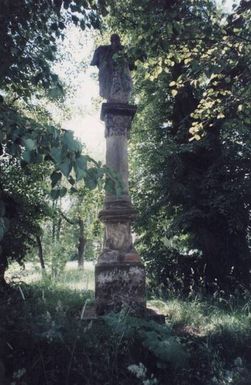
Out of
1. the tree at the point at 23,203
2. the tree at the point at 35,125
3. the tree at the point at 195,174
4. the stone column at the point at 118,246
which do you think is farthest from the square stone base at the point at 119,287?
the tree at the point at 23,203

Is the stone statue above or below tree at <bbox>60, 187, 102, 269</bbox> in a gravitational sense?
above

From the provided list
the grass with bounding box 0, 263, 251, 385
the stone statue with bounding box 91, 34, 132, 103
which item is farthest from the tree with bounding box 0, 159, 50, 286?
the grass with bounding box 0, 263, 251, 385

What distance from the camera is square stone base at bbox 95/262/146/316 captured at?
236 inches

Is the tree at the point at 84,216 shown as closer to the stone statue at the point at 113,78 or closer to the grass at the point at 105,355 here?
the stone statue at the point at 113,78

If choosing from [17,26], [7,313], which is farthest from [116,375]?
[17,26]

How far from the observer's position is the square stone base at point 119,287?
19.7ft

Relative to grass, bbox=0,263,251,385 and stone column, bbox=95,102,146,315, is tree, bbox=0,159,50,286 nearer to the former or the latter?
stone column, bbox=95,102,146,315

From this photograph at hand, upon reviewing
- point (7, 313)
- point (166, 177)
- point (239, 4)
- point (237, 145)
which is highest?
point (239, 4)

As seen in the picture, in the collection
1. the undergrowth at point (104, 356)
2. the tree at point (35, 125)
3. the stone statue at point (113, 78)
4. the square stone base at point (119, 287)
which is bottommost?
the undergrowth at point (104, 356)

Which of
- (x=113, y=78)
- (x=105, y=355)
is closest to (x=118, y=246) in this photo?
(x=105, y=355)

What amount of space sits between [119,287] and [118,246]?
637mm

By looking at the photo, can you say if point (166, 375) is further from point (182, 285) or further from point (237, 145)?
point (237, 145)

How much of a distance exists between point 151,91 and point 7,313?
8.20 m

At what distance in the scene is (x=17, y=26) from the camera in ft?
12.5
